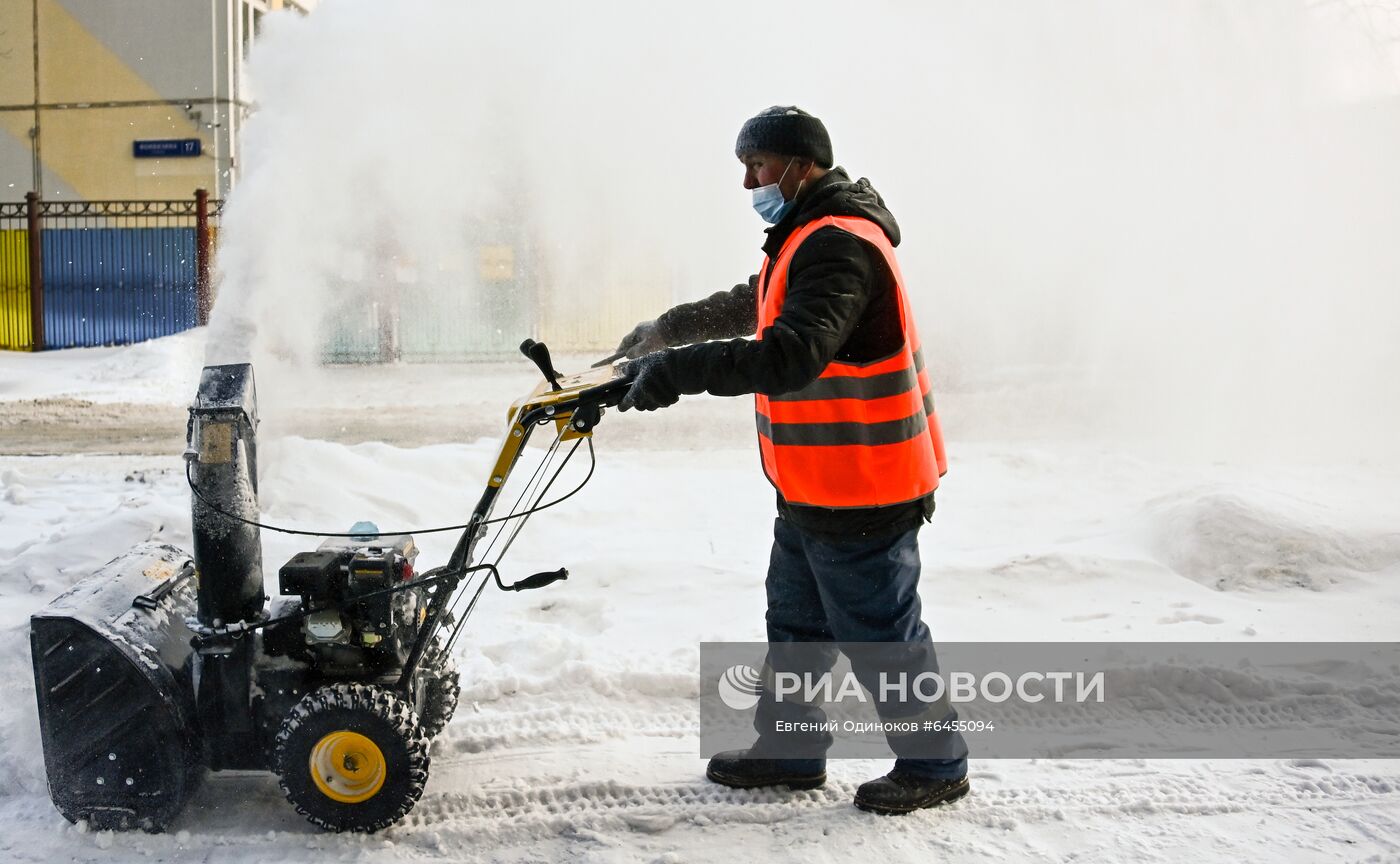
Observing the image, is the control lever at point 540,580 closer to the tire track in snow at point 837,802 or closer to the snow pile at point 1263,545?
the tire track in snow at point 837,802

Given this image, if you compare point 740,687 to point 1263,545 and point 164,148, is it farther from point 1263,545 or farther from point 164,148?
point 164,148

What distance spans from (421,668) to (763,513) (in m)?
3.47

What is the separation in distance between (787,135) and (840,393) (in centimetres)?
71

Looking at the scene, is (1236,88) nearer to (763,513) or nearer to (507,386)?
(763,513)

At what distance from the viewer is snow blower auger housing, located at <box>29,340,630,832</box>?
2.75 meters

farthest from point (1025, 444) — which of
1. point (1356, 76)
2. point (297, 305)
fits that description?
point (297, 305)

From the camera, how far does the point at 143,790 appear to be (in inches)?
110

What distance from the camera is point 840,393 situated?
9.15 ft

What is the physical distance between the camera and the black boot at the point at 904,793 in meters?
2.93

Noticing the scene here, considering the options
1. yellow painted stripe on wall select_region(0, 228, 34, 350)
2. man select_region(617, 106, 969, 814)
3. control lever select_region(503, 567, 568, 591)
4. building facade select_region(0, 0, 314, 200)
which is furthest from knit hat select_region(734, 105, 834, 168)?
building facade select_region(0, 0, 314, 200)

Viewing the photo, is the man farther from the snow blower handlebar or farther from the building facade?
the building facade

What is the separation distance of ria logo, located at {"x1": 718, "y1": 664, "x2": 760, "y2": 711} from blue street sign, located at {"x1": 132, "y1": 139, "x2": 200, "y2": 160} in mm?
18774

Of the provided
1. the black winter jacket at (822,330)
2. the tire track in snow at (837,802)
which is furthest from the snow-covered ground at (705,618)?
the black winter jacket at (822,330)

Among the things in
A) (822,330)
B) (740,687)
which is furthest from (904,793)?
(822,330)
